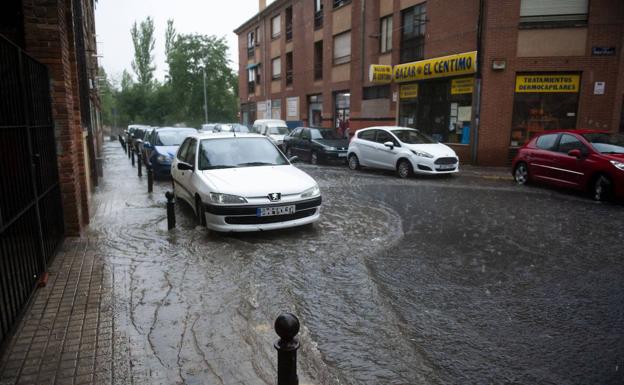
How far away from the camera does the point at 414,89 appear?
67.4 feet

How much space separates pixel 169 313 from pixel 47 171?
2.79 m

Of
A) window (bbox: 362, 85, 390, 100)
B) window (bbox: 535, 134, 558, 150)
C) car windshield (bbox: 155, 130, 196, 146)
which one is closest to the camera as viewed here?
window (bbox: 535, 134, 558, 150)

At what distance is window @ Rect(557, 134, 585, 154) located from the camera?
1068cm

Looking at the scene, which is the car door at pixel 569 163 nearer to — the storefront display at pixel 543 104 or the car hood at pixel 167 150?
the storefront display at pixel 543 104

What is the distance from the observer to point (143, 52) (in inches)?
2549

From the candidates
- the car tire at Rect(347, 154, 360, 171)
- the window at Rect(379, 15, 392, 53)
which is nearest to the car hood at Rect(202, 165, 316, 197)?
the car tire at Rect(347, 154, 360, 171)

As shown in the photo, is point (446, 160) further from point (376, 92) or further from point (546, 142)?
point (376, 92)

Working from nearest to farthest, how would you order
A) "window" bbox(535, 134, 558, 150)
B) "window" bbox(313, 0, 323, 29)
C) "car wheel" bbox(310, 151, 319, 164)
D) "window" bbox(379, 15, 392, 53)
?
"window" bbox(535, 134, 558, 150) → "car wheel" bbox(310, 151, 319, 164) → "window" bbox(379, 15, 392, 53) → "window" bbox(313, 0, 323, 29)

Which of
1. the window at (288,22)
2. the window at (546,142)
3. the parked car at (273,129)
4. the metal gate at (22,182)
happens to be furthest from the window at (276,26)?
the metal gate at (22,182)

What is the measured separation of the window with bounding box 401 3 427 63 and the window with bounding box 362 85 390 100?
1.79 m

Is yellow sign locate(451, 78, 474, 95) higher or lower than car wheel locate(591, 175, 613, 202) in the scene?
higher

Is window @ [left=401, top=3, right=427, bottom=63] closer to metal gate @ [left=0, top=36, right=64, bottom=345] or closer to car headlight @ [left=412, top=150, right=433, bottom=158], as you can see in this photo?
car headlight @ [left=412, top=150, right=433, bottom=158]

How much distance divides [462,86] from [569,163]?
796 centimetres

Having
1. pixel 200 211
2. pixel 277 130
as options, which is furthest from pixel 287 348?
pixel 277 130
